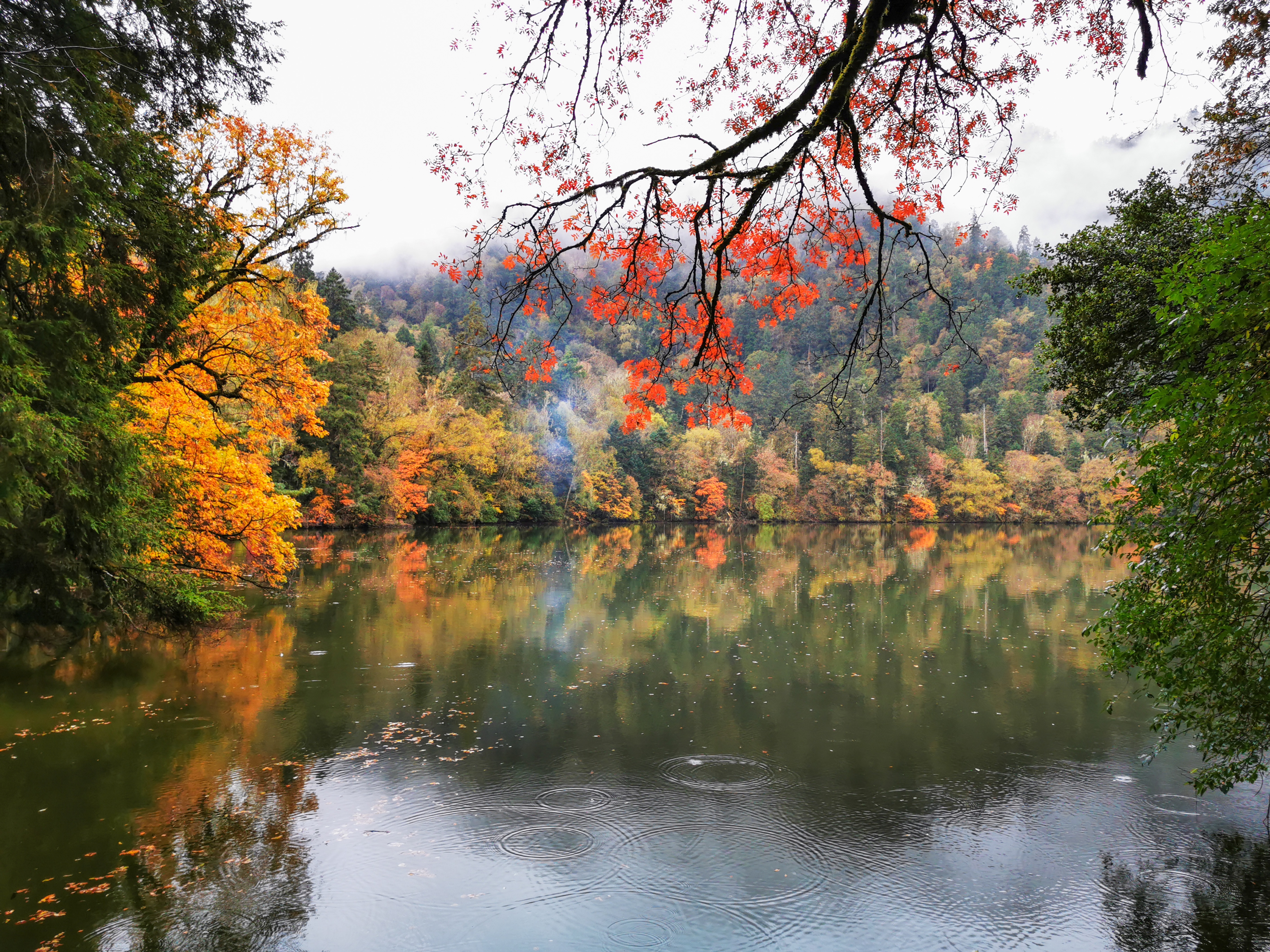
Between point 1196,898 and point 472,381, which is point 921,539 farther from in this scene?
point 1196,898

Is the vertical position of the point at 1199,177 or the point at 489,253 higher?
the point at 1199,177

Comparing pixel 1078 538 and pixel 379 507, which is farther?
pixel 1078 538

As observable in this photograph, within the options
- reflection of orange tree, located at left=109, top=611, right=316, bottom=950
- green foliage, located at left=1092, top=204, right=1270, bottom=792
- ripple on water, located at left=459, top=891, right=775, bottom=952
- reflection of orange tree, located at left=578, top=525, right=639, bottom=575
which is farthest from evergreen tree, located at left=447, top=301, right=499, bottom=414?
green foliage, located at left=1092, top=204, right=1270, bottom=792

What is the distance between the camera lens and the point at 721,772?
6285 mm

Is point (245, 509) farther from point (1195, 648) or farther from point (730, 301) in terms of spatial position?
point (730, 301)

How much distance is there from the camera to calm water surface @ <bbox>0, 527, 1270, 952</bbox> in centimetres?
411

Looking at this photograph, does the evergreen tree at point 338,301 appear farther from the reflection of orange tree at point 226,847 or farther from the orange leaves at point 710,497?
the reflection of orange tree at point 226,847

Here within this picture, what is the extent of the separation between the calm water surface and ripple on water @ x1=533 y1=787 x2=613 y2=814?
0.04m

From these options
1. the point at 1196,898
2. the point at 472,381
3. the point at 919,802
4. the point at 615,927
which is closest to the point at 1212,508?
the point at 1196,898

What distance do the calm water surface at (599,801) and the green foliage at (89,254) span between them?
1.97 meters

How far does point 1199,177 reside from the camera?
9.06 metres

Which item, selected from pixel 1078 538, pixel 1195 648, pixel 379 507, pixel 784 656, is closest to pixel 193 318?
pixel 784 656

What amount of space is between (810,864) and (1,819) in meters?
5.56

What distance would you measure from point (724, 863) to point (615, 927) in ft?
3.14
